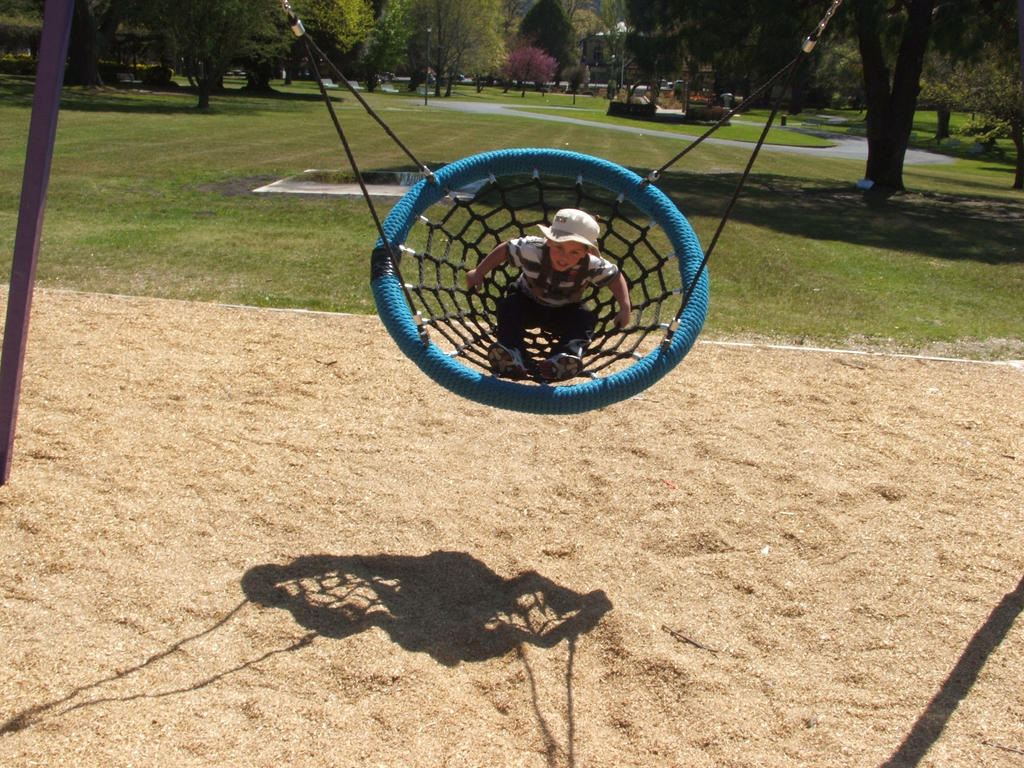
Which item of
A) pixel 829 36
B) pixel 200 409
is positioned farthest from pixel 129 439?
pixel 829 36

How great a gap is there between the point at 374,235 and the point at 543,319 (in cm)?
609

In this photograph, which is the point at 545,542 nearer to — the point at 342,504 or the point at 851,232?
the point at 342,504

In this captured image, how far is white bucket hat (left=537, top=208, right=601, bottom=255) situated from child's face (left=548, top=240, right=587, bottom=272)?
23mm

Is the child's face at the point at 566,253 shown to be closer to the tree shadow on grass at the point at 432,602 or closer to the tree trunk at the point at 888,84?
the tree shadow on grass at the point at 432,602

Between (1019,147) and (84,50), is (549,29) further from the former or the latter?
(1019,147)


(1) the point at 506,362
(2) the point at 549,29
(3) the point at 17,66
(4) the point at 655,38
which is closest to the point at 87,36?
(3) the point at 17,66

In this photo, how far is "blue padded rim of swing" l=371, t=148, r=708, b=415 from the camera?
3703 mm

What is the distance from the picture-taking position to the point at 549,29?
3004 inches

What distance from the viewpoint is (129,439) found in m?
4.86

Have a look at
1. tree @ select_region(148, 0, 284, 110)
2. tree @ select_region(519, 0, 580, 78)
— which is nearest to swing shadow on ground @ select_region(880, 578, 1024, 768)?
tree @ select_region(148, 0, 284, 110)

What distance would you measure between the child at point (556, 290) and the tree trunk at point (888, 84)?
1098 centimetres

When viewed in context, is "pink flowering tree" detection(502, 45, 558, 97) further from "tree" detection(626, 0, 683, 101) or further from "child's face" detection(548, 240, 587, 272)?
"child's face" detection(548, 240, 587, 272)

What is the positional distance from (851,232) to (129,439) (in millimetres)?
9939

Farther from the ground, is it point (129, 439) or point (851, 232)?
point (851, 232)
